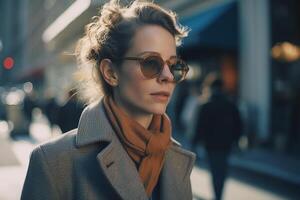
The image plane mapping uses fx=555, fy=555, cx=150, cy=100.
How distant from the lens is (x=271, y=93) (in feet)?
49.8

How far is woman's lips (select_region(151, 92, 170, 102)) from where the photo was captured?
247 centimetres

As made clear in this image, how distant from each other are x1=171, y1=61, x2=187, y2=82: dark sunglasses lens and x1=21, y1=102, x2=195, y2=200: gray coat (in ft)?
1.22

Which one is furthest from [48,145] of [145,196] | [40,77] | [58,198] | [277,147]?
[40,77]

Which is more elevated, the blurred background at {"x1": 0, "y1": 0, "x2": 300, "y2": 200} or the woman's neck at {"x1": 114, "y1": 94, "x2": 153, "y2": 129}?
the woman's neck at {"x1": 114, "y1": 94, "x2": 153, "y2": 129}

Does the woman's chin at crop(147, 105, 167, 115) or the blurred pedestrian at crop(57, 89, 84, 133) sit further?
the blurred pedestrian at crop(57, 89, 84, 133)

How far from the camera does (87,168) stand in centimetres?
240

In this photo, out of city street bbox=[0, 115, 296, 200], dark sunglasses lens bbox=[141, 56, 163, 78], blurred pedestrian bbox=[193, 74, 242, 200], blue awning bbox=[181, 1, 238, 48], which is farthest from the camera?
blue awning bbox=[181, 1, 238, 48]

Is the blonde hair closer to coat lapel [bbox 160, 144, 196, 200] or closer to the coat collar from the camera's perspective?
the coat collar

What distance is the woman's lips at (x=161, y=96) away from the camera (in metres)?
2.47

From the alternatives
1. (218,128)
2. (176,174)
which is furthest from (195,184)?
(176,174)

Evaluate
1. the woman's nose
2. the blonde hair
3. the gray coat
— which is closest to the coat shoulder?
the gray coat

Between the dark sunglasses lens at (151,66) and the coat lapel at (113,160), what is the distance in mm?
283

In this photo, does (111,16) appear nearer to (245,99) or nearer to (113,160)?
(113,160)

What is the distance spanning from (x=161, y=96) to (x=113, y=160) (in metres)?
0.36
